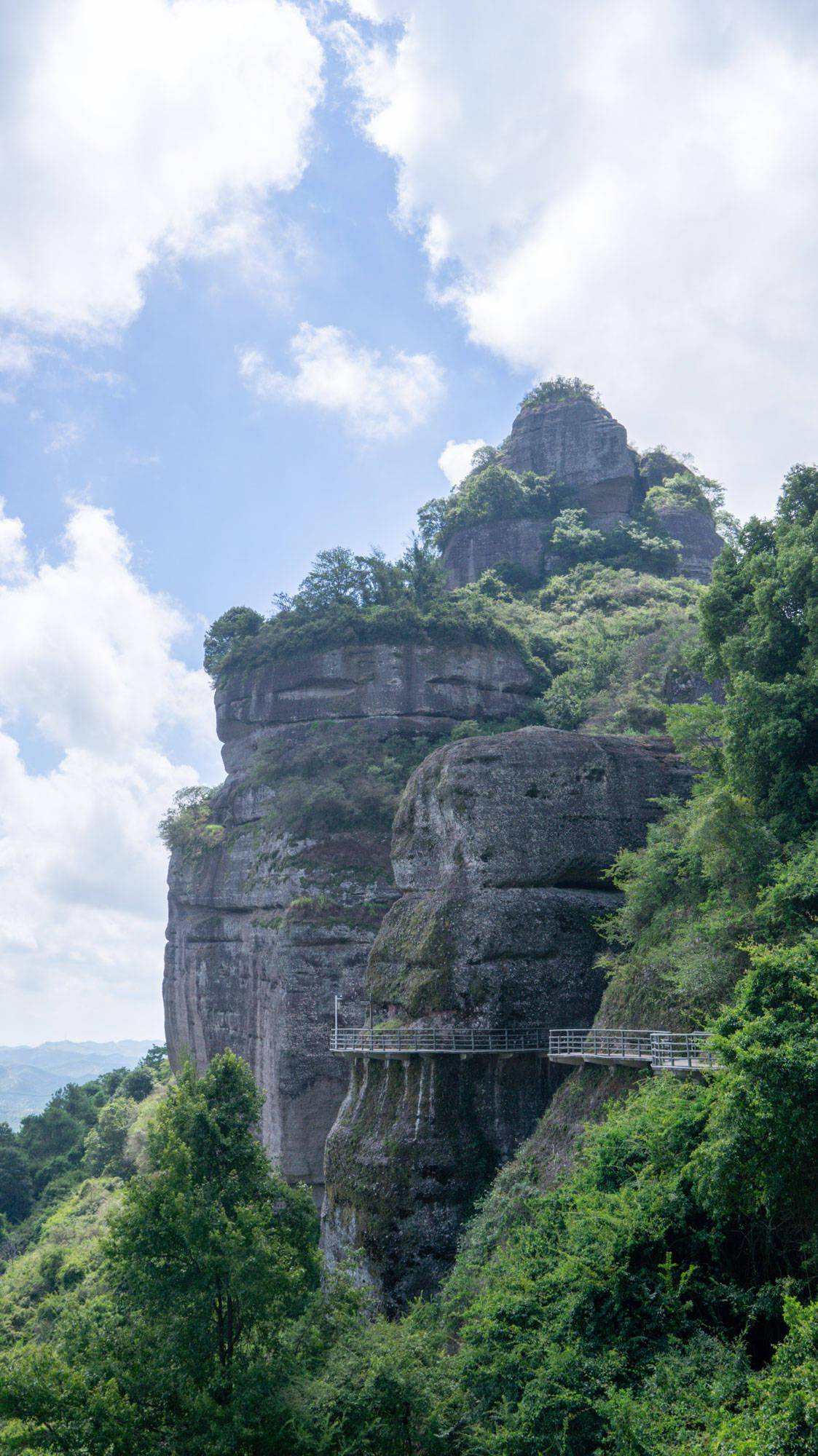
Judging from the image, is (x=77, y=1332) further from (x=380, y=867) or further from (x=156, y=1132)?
(x=380, y=867)

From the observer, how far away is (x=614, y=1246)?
16.3 m

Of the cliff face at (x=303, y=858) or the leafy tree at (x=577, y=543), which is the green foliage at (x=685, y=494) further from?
the cliff face at (x=303, y=858)

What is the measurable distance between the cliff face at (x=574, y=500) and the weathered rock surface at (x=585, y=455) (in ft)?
0.17

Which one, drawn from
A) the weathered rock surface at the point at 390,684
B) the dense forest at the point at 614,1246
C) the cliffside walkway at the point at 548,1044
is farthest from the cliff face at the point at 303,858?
the dense forest at the point at 614,1246

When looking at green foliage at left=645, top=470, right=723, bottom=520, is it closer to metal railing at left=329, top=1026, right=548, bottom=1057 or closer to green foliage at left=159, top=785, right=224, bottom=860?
green foliage at left=159, top=785, right=224, bottom=860

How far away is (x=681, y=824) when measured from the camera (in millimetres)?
27875

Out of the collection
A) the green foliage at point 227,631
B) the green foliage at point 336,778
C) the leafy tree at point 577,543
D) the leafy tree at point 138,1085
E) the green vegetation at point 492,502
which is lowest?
the leafy tree at point 138,1085

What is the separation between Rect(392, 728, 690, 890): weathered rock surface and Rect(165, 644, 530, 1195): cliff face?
34.9ft

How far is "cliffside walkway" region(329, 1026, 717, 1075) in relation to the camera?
68.7ft

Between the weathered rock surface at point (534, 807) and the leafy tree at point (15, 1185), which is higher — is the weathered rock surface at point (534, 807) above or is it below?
above

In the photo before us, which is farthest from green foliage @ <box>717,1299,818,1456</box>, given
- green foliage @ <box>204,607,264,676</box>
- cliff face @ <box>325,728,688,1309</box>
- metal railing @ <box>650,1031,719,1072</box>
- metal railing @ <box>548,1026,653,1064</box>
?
green foliage @ <box>204,607,264,676</box>

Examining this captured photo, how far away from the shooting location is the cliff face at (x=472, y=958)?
27359 mm

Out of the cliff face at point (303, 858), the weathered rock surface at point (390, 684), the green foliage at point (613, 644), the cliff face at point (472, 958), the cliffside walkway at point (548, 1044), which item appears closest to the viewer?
the cliffside walkway at point (548, 1044)

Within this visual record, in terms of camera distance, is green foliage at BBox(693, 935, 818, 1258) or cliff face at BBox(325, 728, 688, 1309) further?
cliff face at BBox(325, 728, 688, 1309)
